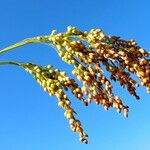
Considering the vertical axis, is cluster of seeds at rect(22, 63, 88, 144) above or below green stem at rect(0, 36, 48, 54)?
below

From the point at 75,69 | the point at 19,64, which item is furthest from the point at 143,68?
the point at 19,64

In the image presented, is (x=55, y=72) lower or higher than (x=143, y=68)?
higher

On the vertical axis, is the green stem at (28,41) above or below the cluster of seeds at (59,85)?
above

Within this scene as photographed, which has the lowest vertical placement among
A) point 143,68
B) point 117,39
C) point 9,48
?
point 143,68

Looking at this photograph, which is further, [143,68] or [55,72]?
[55,72]

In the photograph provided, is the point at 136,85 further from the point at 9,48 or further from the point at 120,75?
the point at 9,48
